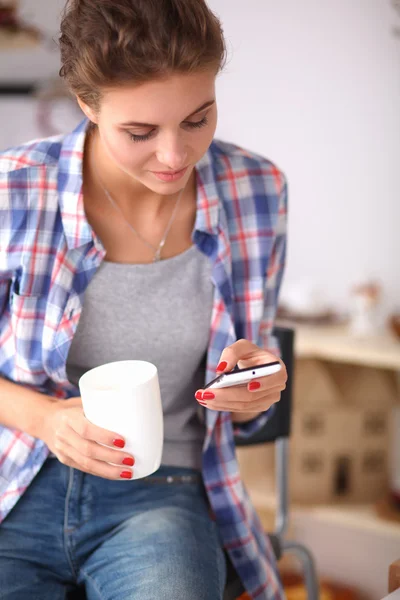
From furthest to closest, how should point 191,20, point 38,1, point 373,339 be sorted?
point 38,1 → point 373,339 → point 191,20

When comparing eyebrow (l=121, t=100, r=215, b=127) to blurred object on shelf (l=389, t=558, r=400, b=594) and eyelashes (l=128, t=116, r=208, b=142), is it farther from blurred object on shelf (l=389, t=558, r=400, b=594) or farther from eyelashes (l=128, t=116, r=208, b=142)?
blurred object on shelf (l=389, t=558, r=400, b=594)

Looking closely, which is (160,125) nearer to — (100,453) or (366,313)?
(100,453)

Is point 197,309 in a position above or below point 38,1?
below

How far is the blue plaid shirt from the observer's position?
112 centimetres

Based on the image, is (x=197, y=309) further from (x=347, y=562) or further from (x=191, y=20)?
(x=347, y=562)

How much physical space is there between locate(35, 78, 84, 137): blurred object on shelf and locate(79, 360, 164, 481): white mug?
6.43 feet

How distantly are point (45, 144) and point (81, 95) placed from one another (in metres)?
0.18

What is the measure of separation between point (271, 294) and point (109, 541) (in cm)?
48

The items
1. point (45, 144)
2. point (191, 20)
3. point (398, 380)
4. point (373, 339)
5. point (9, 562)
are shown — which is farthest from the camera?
point (398, 380)

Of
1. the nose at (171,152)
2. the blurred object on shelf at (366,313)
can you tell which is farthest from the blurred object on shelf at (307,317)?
the nose at (171,152)

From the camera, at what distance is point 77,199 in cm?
113

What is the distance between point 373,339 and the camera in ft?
7.20

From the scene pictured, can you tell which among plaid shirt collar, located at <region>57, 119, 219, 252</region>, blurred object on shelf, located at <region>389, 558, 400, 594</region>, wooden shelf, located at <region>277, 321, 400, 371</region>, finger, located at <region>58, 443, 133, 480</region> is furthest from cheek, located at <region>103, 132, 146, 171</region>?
wooden shelf, located at <region>277, 321, 400, 371</region>

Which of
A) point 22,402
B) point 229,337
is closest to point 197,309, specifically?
point 229,337
